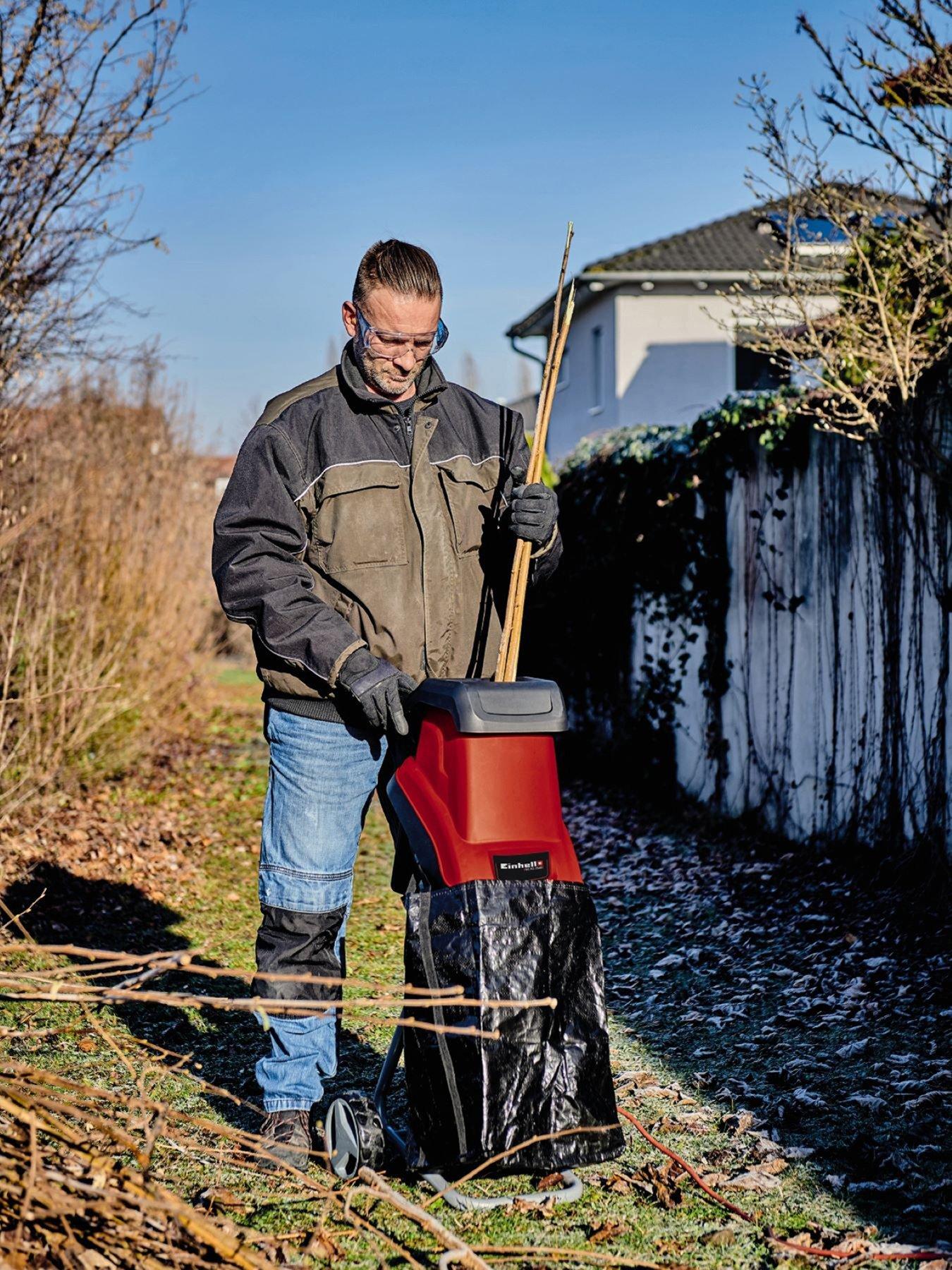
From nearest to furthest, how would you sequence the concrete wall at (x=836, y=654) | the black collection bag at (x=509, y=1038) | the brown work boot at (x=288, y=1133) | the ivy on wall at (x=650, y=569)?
the black collection bag at (x=509, y=1038) < the brown work boot at (x=288, y=1133) < the concrete wall at (x=836, y=654) < the ivy on wall at (x=650, y=569)

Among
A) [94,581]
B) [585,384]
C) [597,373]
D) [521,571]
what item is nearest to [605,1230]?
[521,571]

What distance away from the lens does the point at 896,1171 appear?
3201mm

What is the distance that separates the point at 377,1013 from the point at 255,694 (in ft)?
39.0

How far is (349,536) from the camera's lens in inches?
125

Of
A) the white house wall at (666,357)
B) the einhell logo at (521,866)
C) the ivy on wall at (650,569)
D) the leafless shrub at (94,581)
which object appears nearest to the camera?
the einhell logo at (521,866)

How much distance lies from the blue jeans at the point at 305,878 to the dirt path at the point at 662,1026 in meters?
0.29

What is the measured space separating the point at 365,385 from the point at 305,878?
1.20 metres

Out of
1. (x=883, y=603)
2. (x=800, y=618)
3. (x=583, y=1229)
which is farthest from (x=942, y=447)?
(x=583, y=1229)

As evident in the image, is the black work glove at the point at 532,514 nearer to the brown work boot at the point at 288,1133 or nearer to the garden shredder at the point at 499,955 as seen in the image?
the garden shredder at the point at 499,955

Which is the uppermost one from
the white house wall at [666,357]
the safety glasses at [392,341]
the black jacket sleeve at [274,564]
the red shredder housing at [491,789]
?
the white house wall at [666,357]

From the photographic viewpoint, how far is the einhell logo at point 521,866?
9.21 feet

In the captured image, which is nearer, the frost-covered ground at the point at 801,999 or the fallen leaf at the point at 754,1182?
the fallen leaf at the point at 754,1182

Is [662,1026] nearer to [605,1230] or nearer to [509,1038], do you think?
[605,1230]

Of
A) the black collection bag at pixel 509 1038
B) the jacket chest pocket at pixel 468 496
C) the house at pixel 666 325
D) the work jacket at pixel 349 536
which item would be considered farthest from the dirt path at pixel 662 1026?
the house at pixel 666 325
